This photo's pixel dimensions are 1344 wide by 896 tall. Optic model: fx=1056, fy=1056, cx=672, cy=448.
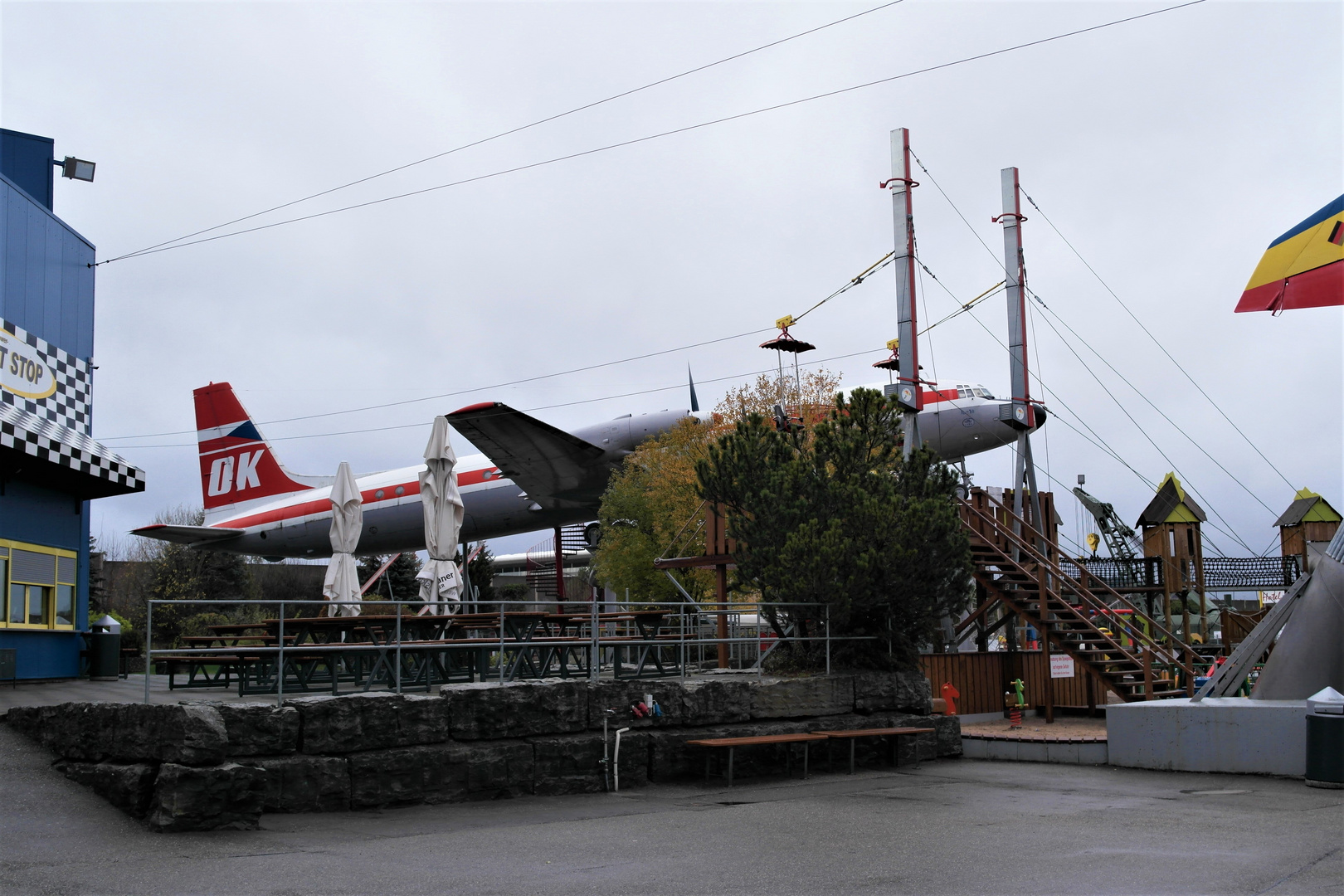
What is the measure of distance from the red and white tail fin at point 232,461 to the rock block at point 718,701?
90.3 ft

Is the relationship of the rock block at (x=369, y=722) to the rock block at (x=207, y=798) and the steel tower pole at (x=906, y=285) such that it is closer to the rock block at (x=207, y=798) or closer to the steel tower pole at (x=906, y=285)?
the rock block at (x=207, y=798)

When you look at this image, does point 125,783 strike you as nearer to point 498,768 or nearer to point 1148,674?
point 498,768

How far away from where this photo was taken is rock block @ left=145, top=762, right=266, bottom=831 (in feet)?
24.8

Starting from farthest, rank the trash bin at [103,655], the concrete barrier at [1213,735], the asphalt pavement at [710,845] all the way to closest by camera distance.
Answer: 1. the trash bin at [103,655]
2. the concrete barrier at [1213,735]
3. the asphalt pavement at [710,845]

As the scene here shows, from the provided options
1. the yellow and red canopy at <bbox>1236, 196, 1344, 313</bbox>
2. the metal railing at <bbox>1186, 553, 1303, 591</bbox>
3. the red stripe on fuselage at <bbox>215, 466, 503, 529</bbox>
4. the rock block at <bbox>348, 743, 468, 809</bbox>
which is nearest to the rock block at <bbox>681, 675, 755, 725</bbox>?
the rock block at <bbox>348, 743, 468, 809</bbox>

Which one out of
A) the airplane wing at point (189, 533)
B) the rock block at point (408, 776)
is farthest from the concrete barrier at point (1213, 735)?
the airplane wing at point (189, 533)

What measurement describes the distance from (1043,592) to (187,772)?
12.2 meters

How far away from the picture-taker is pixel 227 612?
1522 inches

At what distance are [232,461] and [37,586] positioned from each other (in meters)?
22.5

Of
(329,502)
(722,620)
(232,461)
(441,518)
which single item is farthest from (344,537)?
(232,461)

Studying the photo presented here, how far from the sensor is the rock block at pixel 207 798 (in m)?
7.57

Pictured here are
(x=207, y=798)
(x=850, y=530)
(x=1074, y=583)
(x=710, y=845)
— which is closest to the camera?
(x=710, y=845)

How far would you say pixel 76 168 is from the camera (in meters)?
16.2

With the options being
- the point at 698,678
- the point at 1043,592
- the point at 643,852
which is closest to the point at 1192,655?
the point at 1043,592
